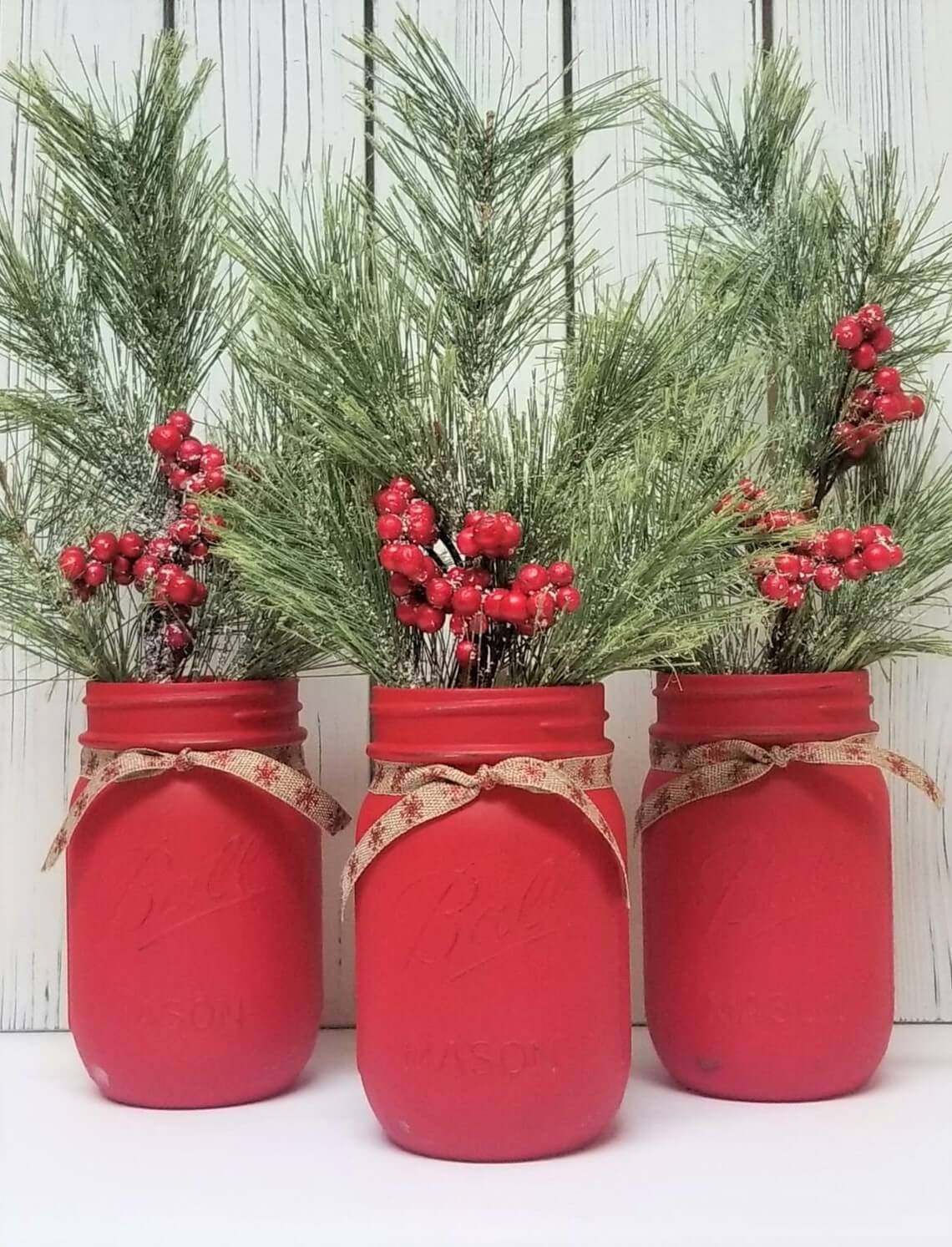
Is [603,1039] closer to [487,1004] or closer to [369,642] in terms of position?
[487,1004]

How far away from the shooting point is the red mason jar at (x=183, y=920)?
68cm

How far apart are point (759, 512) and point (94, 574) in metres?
0.37

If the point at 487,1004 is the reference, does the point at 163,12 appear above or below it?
above

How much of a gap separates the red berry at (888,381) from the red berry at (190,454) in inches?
15.4

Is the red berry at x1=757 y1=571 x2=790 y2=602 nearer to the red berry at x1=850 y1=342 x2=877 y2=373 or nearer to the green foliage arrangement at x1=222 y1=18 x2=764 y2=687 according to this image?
the green foliage arrangement at x1=222 y1=18 x2=764 y2=687

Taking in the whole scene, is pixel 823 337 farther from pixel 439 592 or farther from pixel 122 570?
pixel 122 570

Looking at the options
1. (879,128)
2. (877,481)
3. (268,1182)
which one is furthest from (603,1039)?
(879,128)

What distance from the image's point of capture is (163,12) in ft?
2.91

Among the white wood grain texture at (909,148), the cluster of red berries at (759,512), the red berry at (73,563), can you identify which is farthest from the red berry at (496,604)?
the white wood grain texture at (909,148)

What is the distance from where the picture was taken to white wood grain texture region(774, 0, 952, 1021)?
2.86 ft

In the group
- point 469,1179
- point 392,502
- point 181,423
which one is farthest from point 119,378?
point 469,1179

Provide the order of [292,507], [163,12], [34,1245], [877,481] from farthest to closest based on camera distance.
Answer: [163,12] < [877,481] < [292,507] < [34,1245]

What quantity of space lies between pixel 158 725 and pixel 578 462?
0.89 ft

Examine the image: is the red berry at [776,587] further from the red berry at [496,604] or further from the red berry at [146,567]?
the red berry at [146,567]
